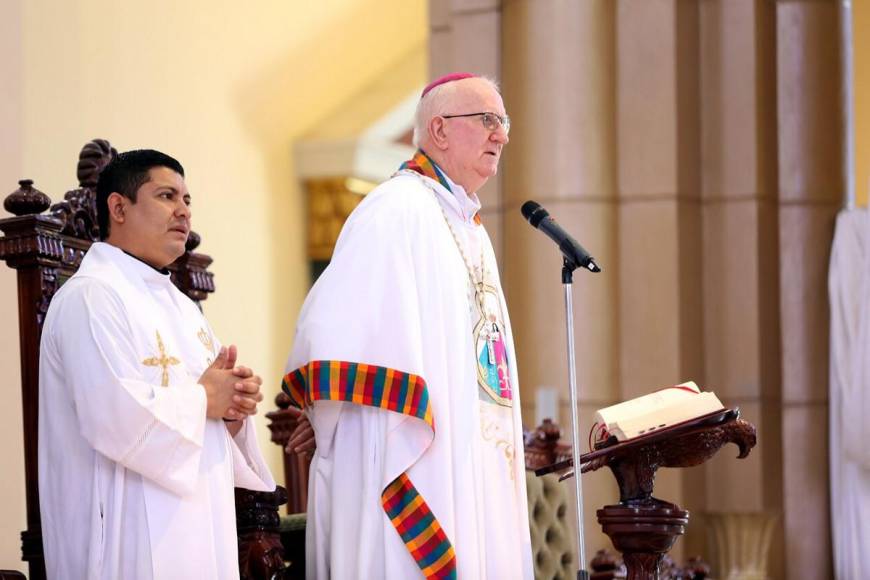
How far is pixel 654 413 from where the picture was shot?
378 cm

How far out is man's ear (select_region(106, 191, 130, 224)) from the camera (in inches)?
141

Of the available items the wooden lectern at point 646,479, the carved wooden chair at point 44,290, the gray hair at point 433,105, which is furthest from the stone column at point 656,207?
the carved wooden chair at point 44,290

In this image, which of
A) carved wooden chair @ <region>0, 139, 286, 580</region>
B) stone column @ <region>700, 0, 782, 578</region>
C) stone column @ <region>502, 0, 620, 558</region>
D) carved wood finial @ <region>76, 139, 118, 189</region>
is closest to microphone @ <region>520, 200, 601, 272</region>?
carved wooden chair @ <region>0, 139, 286, 580</region>

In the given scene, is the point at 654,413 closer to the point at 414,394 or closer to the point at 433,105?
the point at 414,394

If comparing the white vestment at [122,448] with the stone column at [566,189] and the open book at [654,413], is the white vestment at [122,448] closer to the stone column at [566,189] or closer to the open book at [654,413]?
the open book at [654,413]

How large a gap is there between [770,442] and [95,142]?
14.0 feet

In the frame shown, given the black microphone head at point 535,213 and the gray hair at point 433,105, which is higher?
the gray hair at point 433,105

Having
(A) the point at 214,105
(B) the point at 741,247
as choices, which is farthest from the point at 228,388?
(B) the point at 741,247

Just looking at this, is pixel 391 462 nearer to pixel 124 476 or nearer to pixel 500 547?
pixel 500 547

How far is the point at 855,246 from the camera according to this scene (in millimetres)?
7168

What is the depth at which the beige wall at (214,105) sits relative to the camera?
5.59m

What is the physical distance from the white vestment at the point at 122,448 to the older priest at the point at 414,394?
35 cm

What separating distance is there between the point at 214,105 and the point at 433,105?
357 cm

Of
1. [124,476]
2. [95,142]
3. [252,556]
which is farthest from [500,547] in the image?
[95,142]
